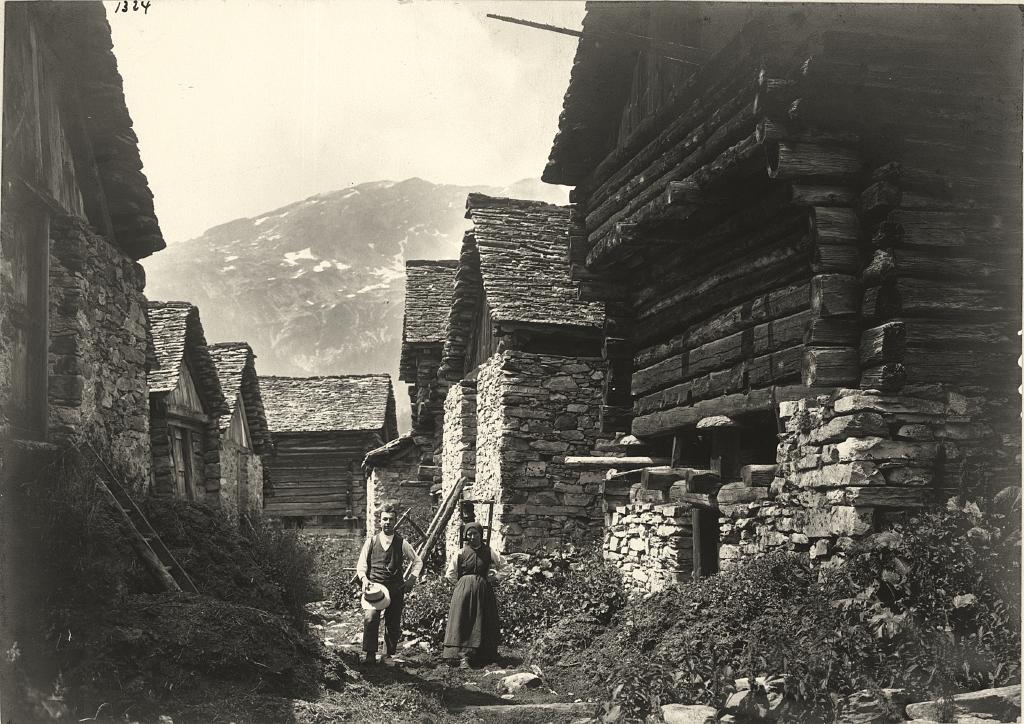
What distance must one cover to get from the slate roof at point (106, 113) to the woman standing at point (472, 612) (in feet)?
16.7

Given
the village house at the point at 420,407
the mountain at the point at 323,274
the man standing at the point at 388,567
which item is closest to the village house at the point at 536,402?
the man standing at the point at 388,567

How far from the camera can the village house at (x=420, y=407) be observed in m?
20.9

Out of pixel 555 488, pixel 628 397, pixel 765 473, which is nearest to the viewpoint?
pixel 765 473

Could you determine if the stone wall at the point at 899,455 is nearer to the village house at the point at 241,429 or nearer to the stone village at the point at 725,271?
the stone village at the point at 725,271

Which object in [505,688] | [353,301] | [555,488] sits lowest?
[505,688]

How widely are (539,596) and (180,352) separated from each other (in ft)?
31.8

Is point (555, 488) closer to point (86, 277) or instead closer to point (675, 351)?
point (675, 351)

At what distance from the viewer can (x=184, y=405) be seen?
1941 cm

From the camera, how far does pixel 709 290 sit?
9.72 meters

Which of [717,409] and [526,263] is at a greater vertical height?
[526,263]

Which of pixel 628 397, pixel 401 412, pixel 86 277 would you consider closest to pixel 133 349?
pixel 86 277

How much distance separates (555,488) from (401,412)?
3144 inches

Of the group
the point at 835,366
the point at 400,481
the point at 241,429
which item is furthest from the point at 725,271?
the point at 241,429

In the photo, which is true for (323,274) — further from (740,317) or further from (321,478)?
(740,317)
